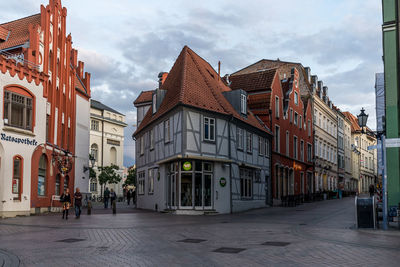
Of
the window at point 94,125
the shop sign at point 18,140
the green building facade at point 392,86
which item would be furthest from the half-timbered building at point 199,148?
the window at point 94,125

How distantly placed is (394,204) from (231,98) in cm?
1634

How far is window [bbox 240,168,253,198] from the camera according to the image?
3123cm

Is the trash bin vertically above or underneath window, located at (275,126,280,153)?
underneath

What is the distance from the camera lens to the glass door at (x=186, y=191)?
1052 inches

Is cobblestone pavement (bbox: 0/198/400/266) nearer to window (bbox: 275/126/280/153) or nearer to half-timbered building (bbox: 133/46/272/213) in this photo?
half-timbered building (bbox: 133/46/272/213)

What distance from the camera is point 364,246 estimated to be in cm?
1205

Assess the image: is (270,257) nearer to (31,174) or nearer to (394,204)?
(394,204)

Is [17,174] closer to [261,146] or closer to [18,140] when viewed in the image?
[18,140]

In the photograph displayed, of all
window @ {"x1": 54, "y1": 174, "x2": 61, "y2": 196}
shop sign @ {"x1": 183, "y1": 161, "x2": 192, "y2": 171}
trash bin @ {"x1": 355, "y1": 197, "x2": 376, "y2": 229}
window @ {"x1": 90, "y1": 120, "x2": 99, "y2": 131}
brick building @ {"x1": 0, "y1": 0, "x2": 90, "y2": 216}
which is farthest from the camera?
window @ {"x1": 90, "y1": 120, "x2": 99, "y2": 131}

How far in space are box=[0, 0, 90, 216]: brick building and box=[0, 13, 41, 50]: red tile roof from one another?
71 mm

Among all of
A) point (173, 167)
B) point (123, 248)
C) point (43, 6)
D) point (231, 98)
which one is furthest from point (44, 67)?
point (123, 248)

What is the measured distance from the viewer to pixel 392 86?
1848 cm

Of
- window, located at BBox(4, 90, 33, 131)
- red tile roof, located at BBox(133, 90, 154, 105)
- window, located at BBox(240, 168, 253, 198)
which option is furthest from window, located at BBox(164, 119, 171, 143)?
red tile roof, located at BBox(133, 90, 154, 105)

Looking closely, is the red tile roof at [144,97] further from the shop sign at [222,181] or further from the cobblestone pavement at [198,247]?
the cobblestone pavement at [198,247]
